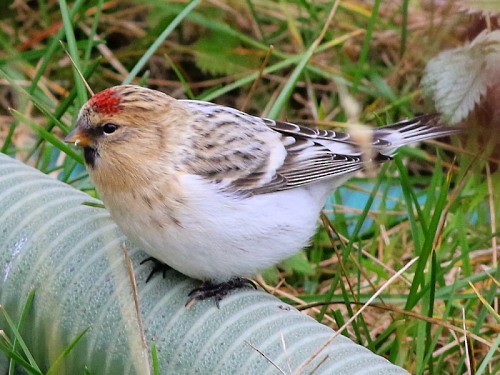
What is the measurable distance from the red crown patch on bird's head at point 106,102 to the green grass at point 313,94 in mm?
460

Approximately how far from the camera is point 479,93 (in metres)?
0.88

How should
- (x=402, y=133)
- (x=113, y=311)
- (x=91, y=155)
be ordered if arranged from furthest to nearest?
1. (x=402, y=133)
2. (x=91, y=155)
3. (x=113, y=311)

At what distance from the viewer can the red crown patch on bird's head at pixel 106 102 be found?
2.01 m

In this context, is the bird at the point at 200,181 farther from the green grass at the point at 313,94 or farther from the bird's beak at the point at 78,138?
the green grass at the point at 313,94

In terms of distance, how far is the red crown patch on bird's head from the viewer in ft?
6.60

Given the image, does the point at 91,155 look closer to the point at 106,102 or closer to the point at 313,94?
the point at 106,102

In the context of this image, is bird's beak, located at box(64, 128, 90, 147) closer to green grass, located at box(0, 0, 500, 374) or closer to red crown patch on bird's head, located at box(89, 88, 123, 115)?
red crown patch on bird's head, located at box(89, 88, 123, 115)

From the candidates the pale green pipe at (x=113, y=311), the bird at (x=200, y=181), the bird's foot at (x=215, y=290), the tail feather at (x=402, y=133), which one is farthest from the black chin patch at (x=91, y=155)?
the tail feather at (x=402, y=133)

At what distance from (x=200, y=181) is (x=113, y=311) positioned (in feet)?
1.15

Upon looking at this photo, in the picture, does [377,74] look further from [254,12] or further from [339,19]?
[254,12]

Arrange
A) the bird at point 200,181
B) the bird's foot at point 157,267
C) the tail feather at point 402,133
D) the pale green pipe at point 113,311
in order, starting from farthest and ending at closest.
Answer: the tail feather at point 402,133
the bird's foot at point 157,267
the bird at point 200,181
the pale green pipe at point 113,311

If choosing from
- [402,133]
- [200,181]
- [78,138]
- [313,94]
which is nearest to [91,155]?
[78,138]

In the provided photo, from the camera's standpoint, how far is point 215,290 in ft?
6.61

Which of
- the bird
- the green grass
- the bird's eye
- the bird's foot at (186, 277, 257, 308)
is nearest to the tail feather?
the green grass
